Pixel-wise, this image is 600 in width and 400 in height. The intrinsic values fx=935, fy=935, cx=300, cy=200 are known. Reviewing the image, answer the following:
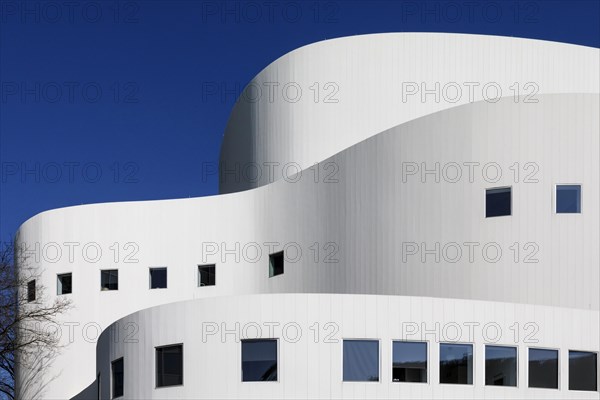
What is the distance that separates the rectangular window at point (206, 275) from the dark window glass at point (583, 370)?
14970 millimetres

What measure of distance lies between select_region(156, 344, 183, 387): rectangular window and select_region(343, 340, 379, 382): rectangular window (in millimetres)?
3960

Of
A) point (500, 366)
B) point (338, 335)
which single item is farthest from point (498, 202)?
point (338, 335)

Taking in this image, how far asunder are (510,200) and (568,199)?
62.6 inches

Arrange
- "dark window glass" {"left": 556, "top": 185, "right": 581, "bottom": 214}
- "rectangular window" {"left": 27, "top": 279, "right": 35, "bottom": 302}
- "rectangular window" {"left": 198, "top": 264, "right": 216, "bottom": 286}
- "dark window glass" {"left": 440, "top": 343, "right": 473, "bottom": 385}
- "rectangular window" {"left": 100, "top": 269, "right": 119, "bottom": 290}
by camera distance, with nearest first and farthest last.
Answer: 1. "dark window glass" {"left": 440, "top": 343, "right": 473, "bottom": 385}
2. "dark window glass" {"left": 556, "top": 185, "right": 581, "bottom": 214}
3. "rectangular window" {"left": 198, "top": 264, "right": 216, "bottom": 286}
4. "rectangular window" {"left": 100, "top": 269, "right": 119, "bottom": 290}
5. "rectangular window" {"left": 27, "top": 279, "right": 35, "bottom": 302}

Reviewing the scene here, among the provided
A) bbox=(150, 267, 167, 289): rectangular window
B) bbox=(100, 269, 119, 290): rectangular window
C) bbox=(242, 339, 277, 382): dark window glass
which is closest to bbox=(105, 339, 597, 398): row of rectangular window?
bbox=(242, 339, 277, 382): dark window glass

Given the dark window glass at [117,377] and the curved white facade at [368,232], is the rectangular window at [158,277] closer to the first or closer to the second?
the curved white facade at [368,232]

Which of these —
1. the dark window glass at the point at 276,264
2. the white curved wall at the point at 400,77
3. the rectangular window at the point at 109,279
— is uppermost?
the white curved wall at the point at 400,77

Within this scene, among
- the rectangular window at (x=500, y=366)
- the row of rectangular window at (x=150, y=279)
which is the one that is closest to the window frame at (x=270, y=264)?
the row of rectangular window at (x=150, y=279)

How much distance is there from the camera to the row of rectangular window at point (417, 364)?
2173 cm

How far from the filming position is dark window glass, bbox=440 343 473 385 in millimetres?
21984

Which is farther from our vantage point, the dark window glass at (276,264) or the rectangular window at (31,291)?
the rectangular window at (31,291)

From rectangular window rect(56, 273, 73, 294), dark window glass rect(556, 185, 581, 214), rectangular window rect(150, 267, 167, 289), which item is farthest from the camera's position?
rectangular window rect(56, 273, 73, 294)

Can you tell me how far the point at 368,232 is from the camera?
28609 mm

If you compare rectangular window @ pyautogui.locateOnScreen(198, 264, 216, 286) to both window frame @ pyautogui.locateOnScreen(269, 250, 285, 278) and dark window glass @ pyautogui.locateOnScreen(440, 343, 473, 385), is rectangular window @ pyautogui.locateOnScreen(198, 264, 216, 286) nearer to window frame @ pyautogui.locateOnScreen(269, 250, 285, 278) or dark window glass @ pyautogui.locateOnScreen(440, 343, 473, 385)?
window frame @ pyautogui.locateOnScreen(269, 250, 285, 278)
